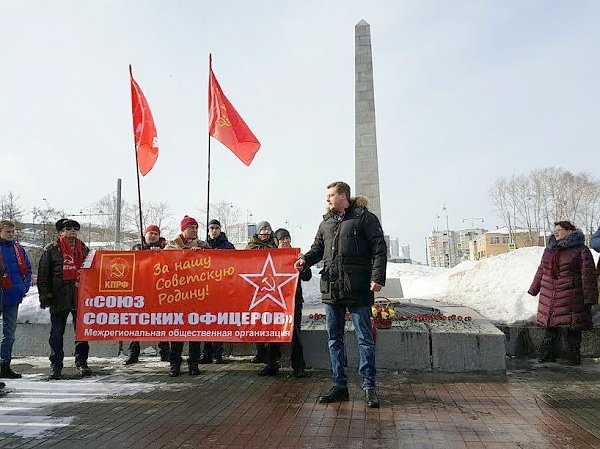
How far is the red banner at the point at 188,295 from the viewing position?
611cm

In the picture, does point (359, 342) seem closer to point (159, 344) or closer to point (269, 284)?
point (269, 284)

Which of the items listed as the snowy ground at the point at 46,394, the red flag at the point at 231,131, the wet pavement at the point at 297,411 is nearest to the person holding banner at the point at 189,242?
the wet pavement at the point at 297,411

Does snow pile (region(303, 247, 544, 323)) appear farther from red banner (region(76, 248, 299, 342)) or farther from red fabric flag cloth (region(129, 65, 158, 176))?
Result: red fabric flag cloth (region(129, 65, 158, 176))

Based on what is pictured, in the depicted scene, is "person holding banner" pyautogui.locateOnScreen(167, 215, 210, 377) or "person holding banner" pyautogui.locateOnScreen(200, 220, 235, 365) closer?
"person holding banner" pyautogui.locateOnScreen(167, 215, 210, 377)

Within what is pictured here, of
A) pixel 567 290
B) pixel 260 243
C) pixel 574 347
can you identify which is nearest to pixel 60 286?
pixel 260 243

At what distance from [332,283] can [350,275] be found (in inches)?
7.5

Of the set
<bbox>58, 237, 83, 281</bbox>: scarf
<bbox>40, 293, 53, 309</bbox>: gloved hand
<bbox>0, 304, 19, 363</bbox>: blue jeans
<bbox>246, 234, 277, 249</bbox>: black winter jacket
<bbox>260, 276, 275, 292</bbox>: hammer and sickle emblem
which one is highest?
<bbox>246, 234, 277, 249</bbox>: black winter jacket

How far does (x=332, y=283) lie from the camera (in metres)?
4.71

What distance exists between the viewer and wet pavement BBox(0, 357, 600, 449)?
3570 mm

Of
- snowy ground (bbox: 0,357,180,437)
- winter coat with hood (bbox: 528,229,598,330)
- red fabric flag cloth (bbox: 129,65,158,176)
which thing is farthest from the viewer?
red fabric flag cloth (bbox: 129,65,158,176)

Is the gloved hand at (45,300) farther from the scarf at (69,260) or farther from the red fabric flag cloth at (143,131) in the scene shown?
the red fabric flag cloth at (143,131)

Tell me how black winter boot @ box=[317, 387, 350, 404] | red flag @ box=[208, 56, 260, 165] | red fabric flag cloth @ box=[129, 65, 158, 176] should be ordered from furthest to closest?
red flag @ box=[208, 56, 260, 165]
red fabric flag cloth @ box=[129, 65, 158, 176]
black winter boot @ box=[317, 387, 350, 404]

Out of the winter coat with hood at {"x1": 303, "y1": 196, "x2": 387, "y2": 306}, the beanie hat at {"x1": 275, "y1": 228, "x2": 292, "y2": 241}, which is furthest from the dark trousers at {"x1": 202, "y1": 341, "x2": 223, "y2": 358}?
the winter coat with hood at {"x1": 303, "y1": 196, "x2": 387, "y2": 306}

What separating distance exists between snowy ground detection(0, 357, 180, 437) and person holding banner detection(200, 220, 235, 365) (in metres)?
0.58
